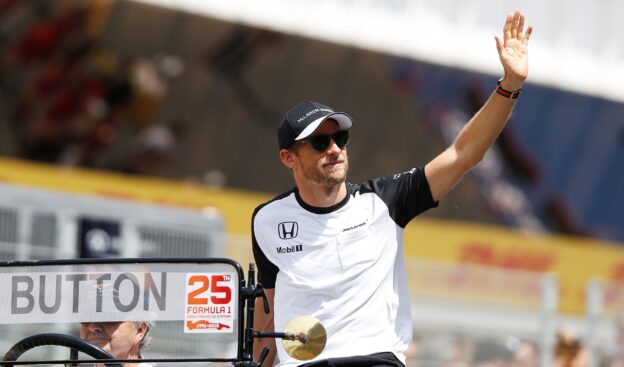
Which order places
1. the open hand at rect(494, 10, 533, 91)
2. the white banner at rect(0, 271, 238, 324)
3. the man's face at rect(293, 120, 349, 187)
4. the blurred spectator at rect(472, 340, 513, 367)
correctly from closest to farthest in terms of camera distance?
the white banner at rect(0, 271, 238, 324)
the open hand at rect(494, 10, 533, 91)
the man's face at rect(293, 120, 349, 187)
the blurred spectator at rect(472, 340, 513, 367)

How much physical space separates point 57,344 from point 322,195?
1285 mm

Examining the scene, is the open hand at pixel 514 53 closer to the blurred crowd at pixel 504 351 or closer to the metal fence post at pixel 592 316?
the blurred crowd at pixel 504 351

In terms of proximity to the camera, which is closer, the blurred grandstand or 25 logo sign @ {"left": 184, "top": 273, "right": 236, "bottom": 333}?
25 logo sign @ {"left": 184, "top": 273, "right": 236, "bottom": 333}

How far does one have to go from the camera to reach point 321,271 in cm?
514

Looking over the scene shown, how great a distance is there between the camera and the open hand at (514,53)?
506 cm

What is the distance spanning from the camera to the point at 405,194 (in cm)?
524

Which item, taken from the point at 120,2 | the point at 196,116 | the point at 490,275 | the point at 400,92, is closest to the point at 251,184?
the point at 196,116

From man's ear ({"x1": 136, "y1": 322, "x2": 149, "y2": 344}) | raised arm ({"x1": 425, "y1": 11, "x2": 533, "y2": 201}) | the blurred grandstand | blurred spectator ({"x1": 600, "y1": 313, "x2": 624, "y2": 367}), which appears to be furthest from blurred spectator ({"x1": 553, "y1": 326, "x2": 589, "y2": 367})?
man's ear ({"x1": 136, "y1": 322, "x2": 149, "y2": 344})

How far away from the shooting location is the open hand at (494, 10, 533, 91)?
5055 millimetres

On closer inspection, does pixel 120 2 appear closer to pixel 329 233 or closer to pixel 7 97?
pixel 7 97

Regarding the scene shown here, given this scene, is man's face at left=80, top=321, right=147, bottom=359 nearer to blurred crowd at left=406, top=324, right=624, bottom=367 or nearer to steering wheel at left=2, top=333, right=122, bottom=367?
steering wheel at left=2, top=333, right=122, bottom=367

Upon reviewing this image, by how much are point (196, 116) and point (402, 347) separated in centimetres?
1874

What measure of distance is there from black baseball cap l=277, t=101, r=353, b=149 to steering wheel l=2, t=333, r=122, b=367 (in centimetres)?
123

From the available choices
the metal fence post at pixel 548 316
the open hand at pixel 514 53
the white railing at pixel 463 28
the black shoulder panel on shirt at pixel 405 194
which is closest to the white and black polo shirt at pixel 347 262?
the black shoulder panel on shirt at pixel 405 194
